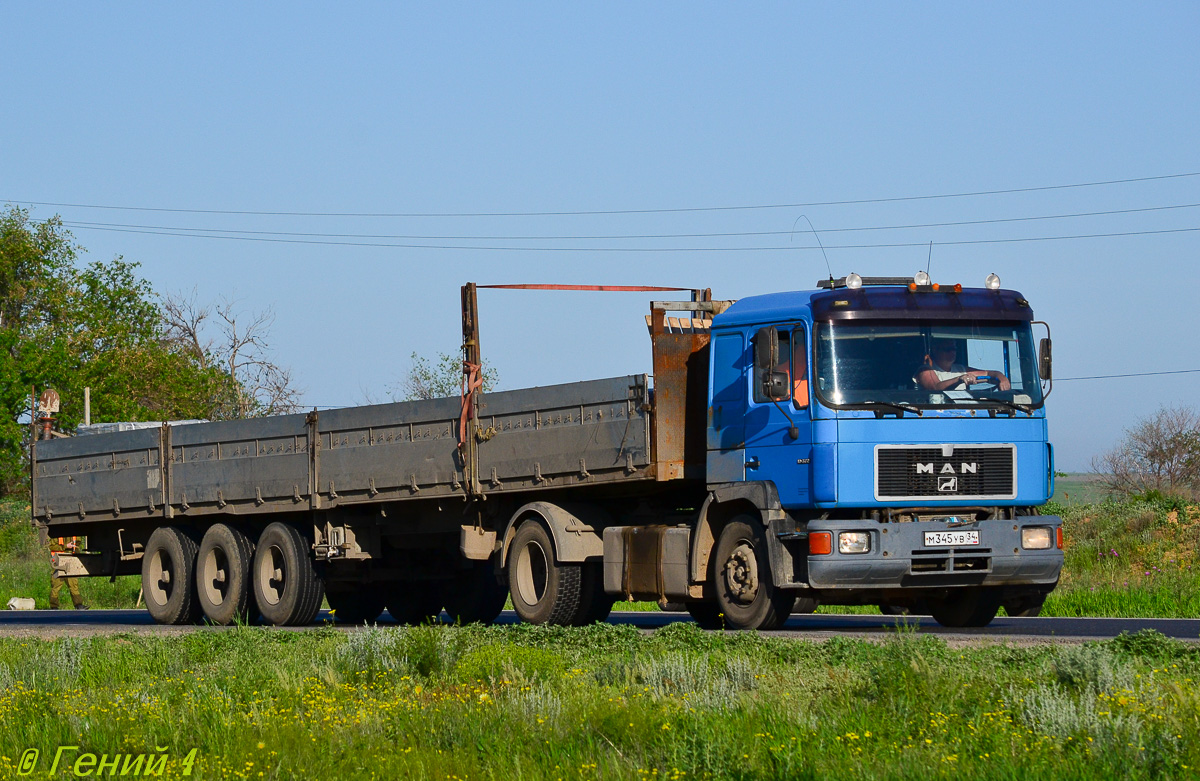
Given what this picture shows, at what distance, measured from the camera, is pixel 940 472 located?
43.9 feet

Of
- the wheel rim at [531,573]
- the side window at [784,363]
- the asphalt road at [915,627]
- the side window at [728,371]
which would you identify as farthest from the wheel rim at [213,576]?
the side window at [784,363]

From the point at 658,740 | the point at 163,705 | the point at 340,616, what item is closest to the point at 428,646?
the point at 163,705

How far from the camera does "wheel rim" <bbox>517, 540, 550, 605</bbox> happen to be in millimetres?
15984

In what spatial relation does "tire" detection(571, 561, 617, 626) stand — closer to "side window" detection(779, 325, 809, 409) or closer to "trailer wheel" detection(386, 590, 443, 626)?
"side window" detection(779, 325, 809, 409)

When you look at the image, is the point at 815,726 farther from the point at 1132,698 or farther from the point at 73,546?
the point at 73,546

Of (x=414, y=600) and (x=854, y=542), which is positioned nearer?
(x=854, y=542)

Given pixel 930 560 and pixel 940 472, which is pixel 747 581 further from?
pixel 940 472

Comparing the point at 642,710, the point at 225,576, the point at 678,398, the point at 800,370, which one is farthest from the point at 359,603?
the point at 642,710

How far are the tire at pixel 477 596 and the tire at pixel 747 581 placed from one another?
19.0ft

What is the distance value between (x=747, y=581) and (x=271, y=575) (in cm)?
762

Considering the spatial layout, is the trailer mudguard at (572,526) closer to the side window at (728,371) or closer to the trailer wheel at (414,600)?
the side window at (728,371)

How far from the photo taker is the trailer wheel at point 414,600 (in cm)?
2005

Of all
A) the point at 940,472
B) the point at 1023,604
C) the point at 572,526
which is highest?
the point at 940,472

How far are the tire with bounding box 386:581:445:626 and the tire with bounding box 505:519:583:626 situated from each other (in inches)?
153
